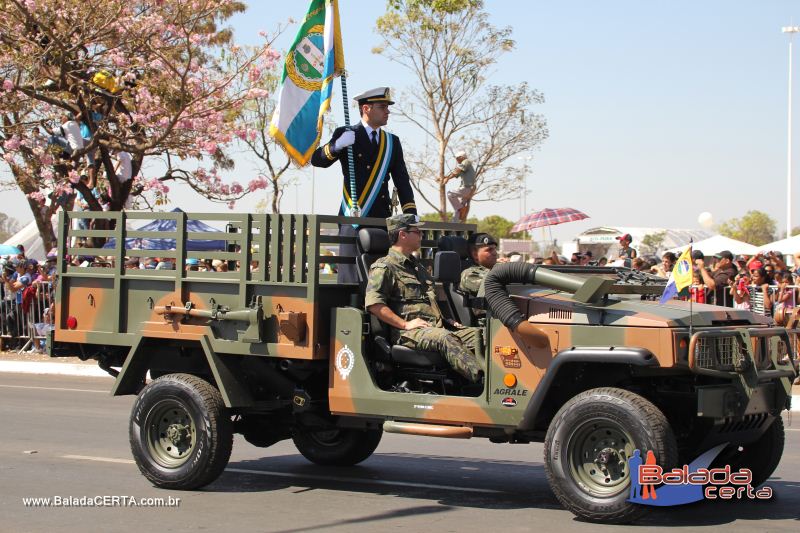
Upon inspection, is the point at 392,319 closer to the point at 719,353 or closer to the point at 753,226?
the point at 719,353

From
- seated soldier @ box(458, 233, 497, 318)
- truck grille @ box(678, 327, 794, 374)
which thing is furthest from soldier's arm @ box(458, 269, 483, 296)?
truck grille @ box(678, 327, 794, 374)

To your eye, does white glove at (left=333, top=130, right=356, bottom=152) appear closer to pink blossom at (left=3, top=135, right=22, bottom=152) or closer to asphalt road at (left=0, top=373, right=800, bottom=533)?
asphalt road at (left=0, top=373, right=800, bottom=533)

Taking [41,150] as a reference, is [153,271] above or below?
below

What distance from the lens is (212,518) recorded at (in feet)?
23.7

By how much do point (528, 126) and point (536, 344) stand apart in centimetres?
2722

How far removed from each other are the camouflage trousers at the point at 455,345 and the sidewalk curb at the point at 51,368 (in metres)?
11.5

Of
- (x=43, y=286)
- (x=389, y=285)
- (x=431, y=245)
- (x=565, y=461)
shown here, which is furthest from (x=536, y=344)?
(x=43, y=286)

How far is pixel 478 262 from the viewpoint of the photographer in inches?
344

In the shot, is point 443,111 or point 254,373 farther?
point 443,111

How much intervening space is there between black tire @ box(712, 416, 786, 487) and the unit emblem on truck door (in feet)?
8.53

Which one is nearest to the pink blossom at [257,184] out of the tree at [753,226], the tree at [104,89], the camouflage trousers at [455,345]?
the tree at [104,89]

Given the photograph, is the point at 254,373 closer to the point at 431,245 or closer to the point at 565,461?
the point at 431,245

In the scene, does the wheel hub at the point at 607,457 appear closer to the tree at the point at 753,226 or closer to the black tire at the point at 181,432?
the black tire at the point at 181,432

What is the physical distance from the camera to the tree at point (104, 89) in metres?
19.8
